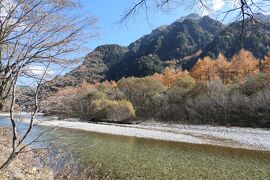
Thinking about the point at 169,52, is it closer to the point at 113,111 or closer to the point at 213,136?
the point at 113,111

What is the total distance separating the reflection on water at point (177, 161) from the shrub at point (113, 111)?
38342 mm

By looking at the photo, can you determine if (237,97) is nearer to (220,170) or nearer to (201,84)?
(201,84)

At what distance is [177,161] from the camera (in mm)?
19172

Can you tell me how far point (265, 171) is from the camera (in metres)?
16.8

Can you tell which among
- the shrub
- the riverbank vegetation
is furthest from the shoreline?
the shrub

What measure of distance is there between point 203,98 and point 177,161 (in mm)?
37847

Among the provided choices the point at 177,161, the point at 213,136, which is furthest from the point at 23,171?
the point at 213,136

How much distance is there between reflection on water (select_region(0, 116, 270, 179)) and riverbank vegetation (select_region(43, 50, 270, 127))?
1428 centimetres

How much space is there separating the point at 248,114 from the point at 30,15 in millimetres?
43495

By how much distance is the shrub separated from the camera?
64.0 metres

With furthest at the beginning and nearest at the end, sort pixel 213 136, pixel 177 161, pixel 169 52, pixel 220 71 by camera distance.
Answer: pixel 169 52 → pixel 220 71 → pixel 213 136 → pixel 177 161

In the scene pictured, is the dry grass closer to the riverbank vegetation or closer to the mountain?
the mountain

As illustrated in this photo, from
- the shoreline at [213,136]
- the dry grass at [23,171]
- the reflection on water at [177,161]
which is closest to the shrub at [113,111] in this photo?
the shoreline at [213,136]

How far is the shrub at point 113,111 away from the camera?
64.0 m
